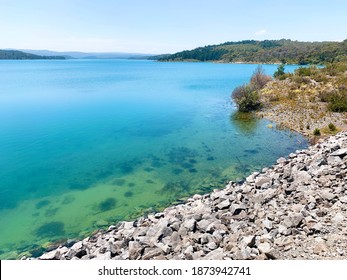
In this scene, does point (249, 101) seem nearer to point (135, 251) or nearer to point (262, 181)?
point (262, 181)

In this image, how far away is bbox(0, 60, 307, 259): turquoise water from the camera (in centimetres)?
1532

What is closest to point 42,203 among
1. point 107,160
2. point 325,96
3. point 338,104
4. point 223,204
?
point 107,160

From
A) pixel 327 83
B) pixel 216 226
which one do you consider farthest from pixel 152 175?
pixel 327 83

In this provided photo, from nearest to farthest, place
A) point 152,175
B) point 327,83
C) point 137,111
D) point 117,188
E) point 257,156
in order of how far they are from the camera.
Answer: point 117,188 → point 152,175 → point 257,156 → point 137,111 → point 327,83

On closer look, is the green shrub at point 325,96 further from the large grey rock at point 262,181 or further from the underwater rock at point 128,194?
the underwater rock at point 128,194

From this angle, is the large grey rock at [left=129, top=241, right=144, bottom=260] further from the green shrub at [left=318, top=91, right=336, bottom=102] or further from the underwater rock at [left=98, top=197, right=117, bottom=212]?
the green shrub at [left=318, top=91, right=336, bottom=102]

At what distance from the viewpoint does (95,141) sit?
2898cm

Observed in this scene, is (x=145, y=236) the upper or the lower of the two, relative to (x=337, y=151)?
lower

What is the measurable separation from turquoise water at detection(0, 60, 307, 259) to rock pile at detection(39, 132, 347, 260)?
2.98m
